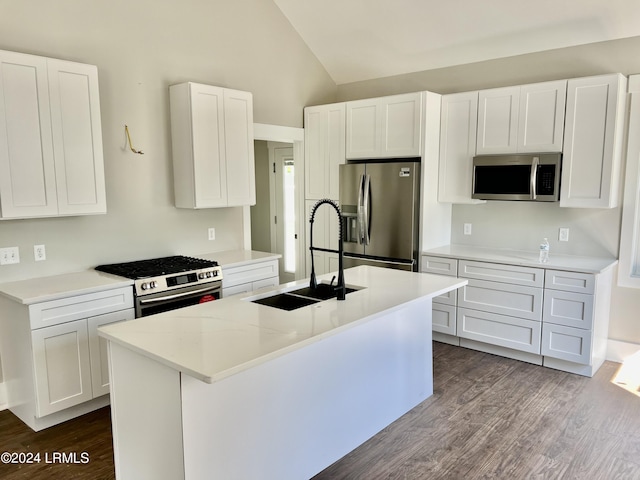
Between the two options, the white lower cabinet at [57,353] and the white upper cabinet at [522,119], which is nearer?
the white lower cabinet at [57,353]

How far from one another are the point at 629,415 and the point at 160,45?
14.6 ft

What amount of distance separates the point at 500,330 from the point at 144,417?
122 inches

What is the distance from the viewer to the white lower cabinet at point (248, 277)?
3968 mm

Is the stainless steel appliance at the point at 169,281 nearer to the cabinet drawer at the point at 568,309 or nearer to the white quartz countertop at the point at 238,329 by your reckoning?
the white quartz countertop at the point at 238,329

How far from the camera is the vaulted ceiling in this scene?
12.4 feet

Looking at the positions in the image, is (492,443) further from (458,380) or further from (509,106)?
(509,106)

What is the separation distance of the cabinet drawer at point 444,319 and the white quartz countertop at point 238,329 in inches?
60.8

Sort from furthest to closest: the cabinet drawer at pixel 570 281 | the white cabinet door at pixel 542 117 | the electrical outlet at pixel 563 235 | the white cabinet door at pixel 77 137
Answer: the electrical outlet at pixel 563 235 < the white cabinet door at pixel 542 117 < the cabinet drawer at pixel 570 281 < the white cabinet door at pixel 77 137

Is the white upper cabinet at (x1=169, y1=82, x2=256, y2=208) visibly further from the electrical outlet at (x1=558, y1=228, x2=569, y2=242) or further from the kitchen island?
the electrical outlet at (x1=558, y1=228, x2=569, y2=242)

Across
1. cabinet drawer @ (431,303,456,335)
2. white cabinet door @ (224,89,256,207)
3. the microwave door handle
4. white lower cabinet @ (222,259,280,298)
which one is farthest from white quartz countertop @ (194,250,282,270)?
the microwave door handle

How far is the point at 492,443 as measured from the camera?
2.87 m

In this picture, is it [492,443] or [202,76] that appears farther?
[202,76]

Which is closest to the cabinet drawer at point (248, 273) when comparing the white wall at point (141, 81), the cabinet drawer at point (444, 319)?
the white wall at point (141, 81)

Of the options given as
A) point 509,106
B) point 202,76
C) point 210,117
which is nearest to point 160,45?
point 202,76
